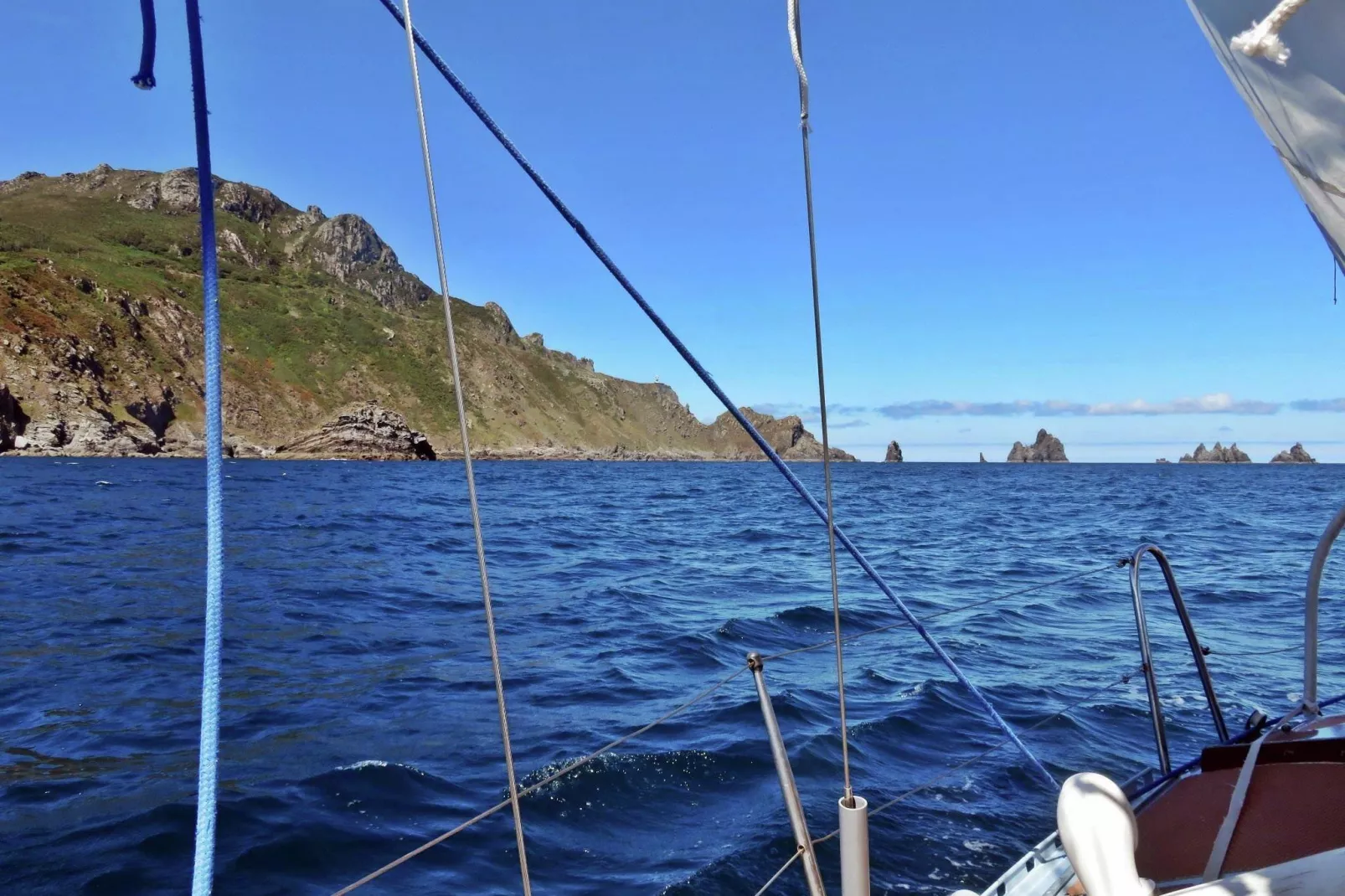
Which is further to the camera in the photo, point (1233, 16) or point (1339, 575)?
point (1339, 575)

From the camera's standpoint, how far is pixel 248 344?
12012 cm

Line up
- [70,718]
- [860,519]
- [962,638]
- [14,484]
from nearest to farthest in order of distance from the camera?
1. [70,718]
2. [962,638]
3. [860,519]
4. [14,484]

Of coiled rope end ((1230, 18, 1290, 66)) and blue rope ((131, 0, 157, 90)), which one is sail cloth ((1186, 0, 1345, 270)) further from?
blue rope ((131, 0, 157, 90))

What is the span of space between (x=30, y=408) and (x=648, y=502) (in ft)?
211

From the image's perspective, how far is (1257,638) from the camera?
10438 mm

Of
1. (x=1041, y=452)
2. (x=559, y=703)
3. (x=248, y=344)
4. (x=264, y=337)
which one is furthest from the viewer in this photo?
(x=1041, y=452)

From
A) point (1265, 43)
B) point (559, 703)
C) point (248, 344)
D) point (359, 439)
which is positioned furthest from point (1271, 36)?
point (248, 344)

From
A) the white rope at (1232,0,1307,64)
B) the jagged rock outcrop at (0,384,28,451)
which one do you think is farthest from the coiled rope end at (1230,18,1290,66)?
the jagged rock outcrop at (0,384,28,451)

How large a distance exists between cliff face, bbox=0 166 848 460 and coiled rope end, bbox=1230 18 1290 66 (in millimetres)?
73706

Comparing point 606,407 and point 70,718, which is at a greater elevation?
point 606,407

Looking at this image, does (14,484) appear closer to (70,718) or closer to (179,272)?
(70,718)

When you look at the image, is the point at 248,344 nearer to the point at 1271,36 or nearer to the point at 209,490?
the point at 209,490

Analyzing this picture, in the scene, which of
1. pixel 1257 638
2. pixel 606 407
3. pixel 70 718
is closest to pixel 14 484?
pixel 70 718

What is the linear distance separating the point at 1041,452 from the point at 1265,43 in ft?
654
